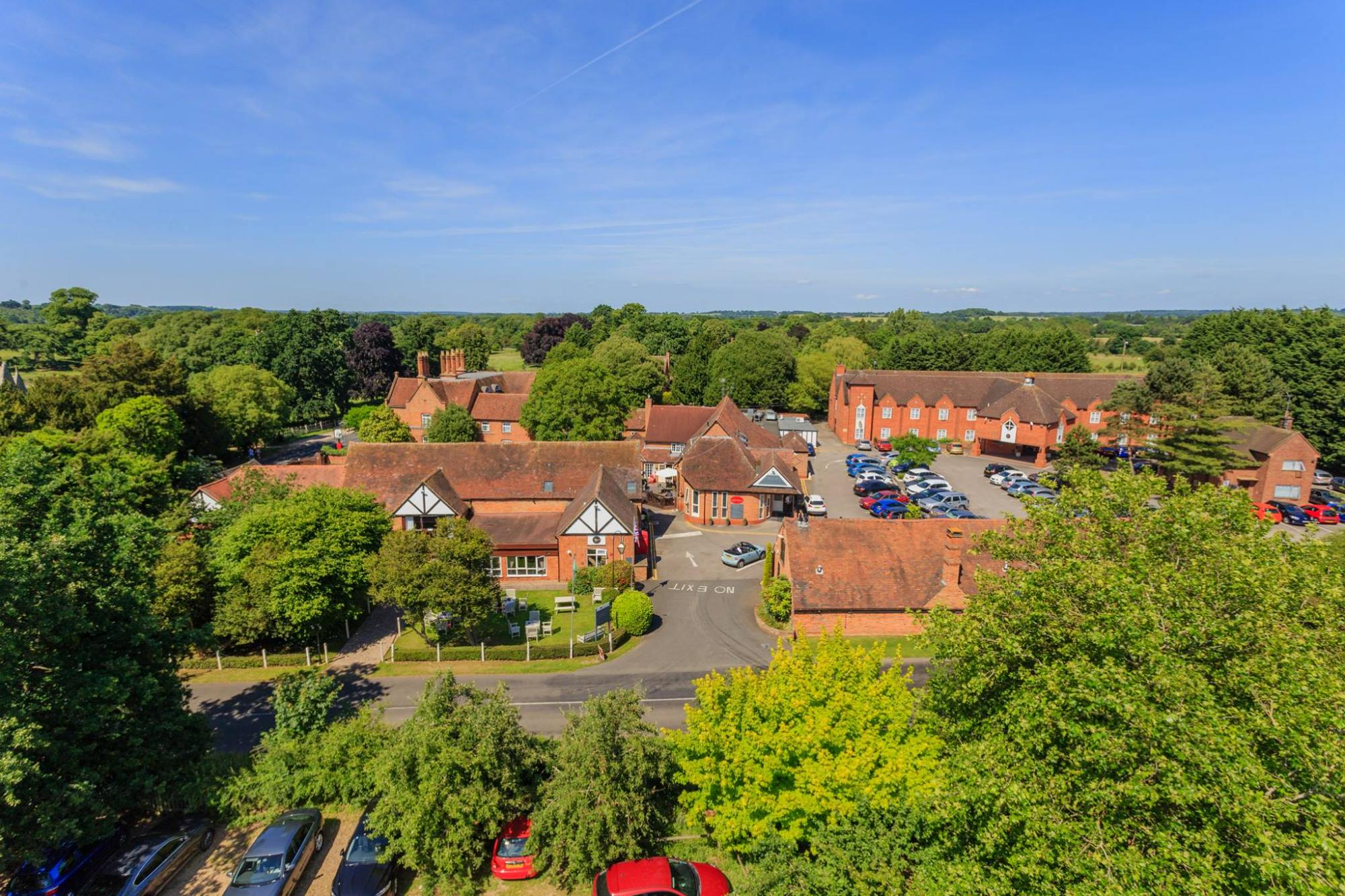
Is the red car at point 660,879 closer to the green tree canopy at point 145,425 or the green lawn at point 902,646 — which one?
the green lawn at point 902,646

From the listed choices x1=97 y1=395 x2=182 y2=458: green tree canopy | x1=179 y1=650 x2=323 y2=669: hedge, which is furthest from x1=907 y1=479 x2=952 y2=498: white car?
x1=97 y1=395 x2=182 y2=458: green tree canopy

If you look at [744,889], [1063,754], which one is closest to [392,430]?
[744,889]

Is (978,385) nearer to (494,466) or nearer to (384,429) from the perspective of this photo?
(494,466)

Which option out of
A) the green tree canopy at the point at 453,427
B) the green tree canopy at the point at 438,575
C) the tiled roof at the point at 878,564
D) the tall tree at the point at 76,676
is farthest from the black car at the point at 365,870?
the green tree canopy at the point at 453,427

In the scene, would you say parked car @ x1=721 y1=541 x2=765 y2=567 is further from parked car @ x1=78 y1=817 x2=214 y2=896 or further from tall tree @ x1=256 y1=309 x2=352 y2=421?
tall tree @ x1=256 y1=309 x2=352 y2=421

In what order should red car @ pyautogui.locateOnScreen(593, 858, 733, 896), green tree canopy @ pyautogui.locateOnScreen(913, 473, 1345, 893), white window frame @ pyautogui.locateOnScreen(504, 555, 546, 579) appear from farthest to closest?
white window frame @ pyautogui.locateOnScreen(504, 555, 546, 579), red car @ pyautogui.locateOnScreen(593, 858, 733, 896), green tree canopy @ pyautogui.locateOnScreen(913, 473, 1345, 893)

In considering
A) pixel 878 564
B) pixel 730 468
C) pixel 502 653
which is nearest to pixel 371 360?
pixel 730 468
